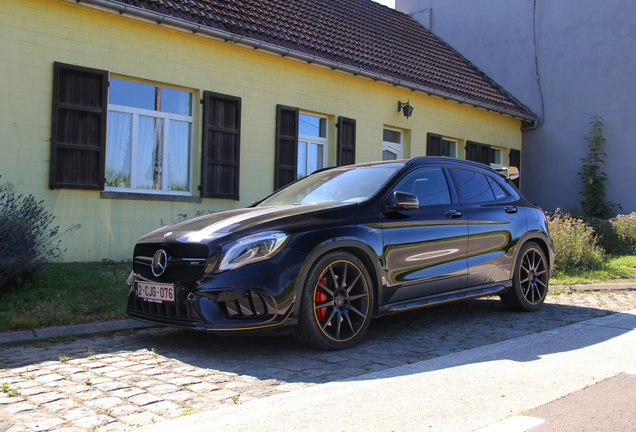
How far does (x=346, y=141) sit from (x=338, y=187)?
732cm

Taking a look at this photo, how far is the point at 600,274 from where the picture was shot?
32.9ft

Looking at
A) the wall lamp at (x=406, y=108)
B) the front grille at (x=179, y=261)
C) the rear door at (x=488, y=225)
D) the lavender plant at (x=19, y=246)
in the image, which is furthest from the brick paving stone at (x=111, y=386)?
the wall lamp at (x=406, y=108)

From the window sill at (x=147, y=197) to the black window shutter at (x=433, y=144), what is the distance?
6.96 m

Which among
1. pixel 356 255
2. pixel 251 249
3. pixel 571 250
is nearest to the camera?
pixel 251 249

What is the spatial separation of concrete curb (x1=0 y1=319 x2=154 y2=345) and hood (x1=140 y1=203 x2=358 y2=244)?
3.57 feet

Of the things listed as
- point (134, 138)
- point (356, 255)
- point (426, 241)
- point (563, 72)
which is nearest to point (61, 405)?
point (356, 255)

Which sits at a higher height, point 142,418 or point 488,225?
point 488,225

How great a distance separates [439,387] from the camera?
3828 millimetres

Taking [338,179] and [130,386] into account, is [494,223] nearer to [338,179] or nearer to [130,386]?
[338,179]

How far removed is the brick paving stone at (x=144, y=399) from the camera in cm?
350

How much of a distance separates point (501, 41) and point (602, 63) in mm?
3536

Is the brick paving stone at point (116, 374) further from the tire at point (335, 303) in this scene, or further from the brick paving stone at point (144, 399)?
the tire at point (335, 303)

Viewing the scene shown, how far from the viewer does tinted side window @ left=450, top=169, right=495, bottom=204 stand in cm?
620

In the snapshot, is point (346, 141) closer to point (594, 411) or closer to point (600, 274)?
point (600, 274)
